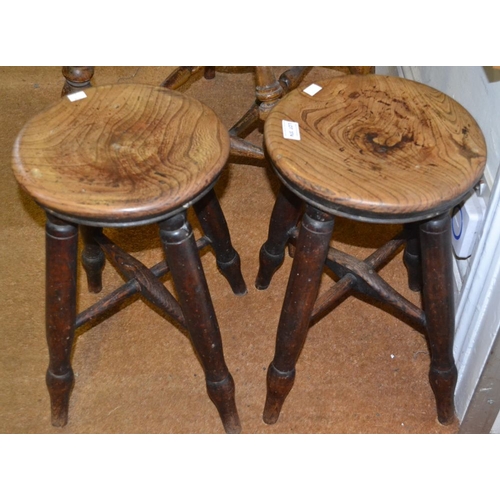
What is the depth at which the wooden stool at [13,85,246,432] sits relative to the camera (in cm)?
96

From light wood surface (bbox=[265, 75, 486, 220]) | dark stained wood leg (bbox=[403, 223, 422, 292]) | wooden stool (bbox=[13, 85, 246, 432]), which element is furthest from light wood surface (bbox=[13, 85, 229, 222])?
dark stained wood leg (bbox=[403, 223, 422, 292])

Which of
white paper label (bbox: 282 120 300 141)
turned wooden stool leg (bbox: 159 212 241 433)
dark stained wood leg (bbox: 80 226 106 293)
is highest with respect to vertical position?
white paper label (bbox: 282 120 300 141)

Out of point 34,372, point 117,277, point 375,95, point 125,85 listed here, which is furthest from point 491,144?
point 34,372

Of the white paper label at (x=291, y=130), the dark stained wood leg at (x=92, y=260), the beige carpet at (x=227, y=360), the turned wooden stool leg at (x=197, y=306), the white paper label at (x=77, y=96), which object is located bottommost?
the beige carpet at (x=227, y=360)

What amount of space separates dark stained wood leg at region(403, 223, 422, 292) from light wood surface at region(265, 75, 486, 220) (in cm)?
29

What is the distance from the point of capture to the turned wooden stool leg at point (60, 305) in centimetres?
107

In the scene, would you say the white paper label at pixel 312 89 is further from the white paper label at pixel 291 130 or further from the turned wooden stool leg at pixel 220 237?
the turned wooden stool leg at pixel 220 237

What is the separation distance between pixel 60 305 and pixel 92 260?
0.34m

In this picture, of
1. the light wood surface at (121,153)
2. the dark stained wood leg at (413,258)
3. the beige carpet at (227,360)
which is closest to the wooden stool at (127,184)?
the light wood surface at (121,153)

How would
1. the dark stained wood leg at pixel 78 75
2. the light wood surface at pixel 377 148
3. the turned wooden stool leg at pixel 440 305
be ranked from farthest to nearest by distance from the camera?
the dark stained wood leg at pixel 78 75, the turned wooden stool leg at pixel 440 305, the light wood surface at pixel 377 148

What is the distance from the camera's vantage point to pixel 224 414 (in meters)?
1.27

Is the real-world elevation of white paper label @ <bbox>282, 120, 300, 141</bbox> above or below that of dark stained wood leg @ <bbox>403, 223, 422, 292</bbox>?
above

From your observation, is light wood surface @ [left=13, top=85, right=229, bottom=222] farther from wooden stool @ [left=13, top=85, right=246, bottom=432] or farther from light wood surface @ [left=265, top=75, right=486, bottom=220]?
light wood surface @ [left=265, top=75, right=486, bottom=220]

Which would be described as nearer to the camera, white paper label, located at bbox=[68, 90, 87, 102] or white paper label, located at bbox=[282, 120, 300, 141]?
white paper label, located at bbox=[282, 120, 300, 141]
